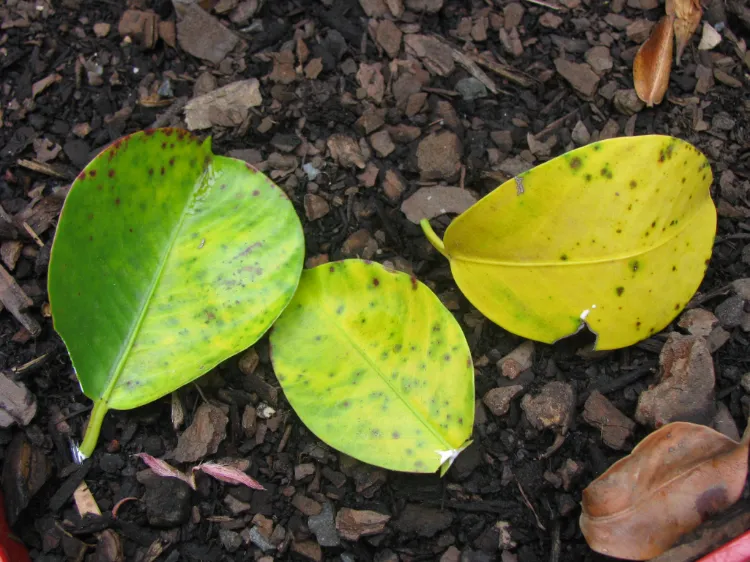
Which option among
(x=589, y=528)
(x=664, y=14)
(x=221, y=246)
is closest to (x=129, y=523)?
(x=221, y=246)

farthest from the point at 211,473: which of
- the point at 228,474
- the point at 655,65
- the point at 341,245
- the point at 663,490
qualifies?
the point at 655,65

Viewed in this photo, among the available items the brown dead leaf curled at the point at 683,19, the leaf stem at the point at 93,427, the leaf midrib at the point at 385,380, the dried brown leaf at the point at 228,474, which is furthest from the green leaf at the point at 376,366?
the brown dead leaf curled at the point at 683,19

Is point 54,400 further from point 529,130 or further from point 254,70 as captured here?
point 529,130

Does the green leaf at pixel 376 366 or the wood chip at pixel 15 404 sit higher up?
the green leaf at pixel 376 366

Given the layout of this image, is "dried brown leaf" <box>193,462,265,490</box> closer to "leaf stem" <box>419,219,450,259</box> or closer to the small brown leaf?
"leaf stem" <box>419,219,450,259</box>

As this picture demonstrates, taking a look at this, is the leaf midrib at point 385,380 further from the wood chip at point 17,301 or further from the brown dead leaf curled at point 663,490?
the wood chip at point 17,301

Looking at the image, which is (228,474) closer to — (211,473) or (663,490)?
(211,473)
